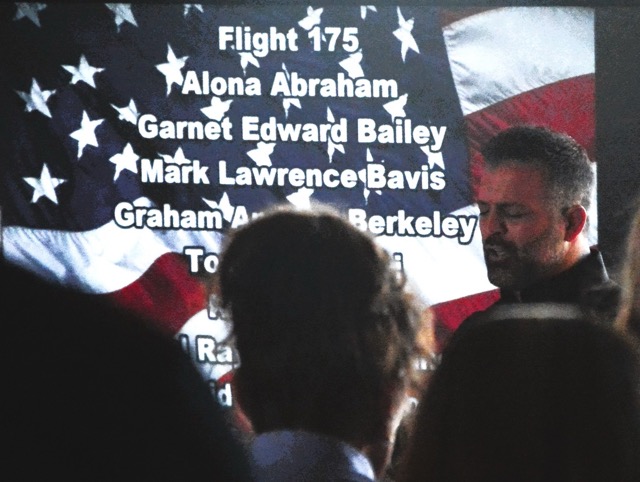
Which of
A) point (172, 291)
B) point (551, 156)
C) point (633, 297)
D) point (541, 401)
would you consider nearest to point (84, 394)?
point (541, 401)

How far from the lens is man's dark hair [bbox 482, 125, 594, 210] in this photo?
3150 millimetres

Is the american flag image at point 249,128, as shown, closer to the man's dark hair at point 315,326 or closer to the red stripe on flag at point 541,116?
the red stripe on flag at point 541,116

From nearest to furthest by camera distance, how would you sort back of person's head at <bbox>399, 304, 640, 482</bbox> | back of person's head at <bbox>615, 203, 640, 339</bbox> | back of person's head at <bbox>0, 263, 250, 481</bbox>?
back of person's head at <bbox>0, 263, 250, 481</bbox>, back of person's head at <bbox>399, 304, 640, 482</bbox>, back of person's head at <bbox>615, 203, 640, 339</bbox>

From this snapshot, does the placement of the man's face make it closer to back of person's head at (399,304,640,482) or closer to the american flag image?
the american flag image

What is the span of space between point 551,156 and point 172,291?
1272mm

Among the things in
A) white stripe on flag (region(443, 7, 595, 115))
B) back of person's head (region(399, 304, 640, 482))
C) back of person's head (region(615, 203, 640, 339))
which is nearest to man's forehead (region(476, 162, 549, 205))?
white stripe on flag (region(443, 7, 595, 115))

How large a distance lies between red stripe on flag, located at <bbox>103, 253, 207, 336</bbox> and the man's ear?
116 cm

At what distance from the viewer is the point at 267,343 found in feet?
4.09

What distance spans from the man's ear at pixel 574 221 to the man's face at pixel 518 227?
19 millimetres

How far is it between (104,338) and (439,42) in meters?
2.95

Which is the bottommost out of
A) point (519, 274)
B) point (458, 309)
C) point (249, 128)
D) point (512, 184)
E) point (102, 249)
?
point (458, 309)

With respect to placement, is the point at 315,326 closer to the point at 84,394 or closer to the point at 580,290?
the point at 84,394

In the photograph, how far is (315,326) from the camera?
124cm

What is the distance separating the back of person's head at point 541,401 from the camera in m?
0.84
